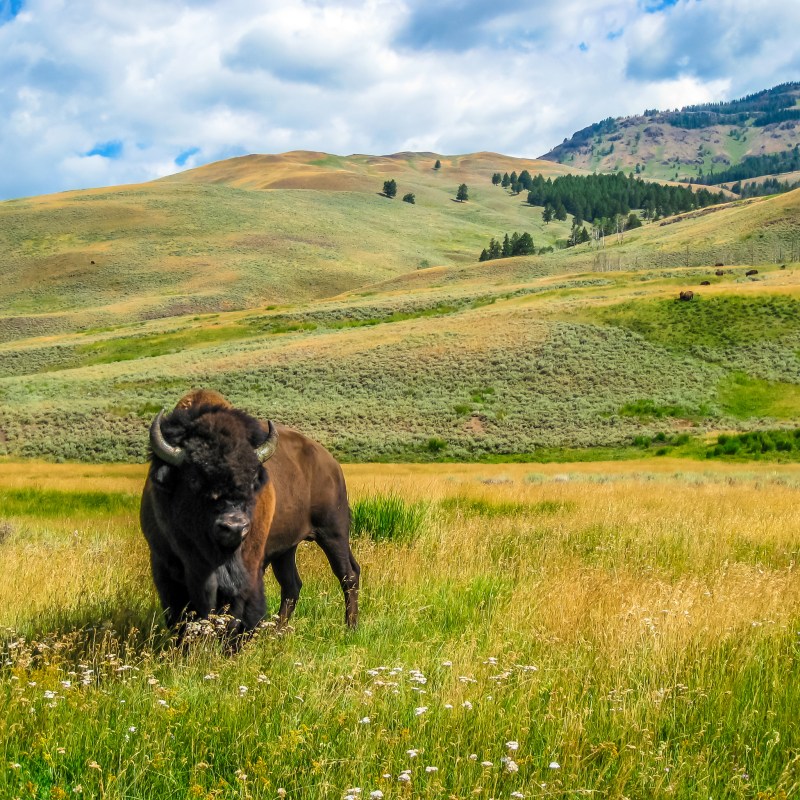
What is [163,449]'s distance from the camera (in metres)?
5.55

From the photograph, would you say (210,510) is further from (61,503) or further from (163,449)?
(61,503)

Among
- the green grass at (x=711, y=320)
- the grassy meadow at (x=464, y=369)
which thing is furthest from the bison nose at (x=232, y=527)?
the green grass at (x=711, y=320)

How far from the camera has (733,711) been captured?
461cm

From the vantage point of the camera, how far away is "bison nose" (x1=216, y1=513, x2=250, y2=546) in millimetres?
5324

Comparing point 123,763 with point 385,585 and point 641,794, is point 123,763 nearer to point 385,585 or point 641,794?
point 641,794

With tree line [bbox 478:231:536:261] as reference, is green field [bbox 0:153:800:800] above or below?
below

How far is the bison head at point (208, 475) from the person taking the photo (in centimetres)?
552

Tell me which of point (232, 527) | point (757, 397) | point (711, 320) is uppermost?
point (711, 320)

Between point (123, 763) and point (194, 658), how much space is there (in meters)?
1.31

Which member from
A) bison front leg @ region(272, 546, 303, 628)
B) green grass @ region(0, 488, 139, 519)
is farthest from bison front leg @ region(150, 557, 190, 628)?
green grass @ region(0, 488, 139, 519)

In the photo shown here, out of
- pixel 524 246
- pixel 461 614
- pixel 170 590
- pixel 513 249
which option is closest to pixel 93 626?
pixel 170 590

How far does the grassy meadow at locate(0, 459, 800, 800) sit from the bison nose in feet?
2.16

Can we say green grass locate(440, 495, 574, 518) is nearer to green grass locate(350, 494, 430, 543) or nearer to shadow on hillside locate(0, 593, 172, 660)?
green grass locate(350, 494, 430, 543)

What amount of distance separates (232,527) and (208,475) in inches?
18.0
